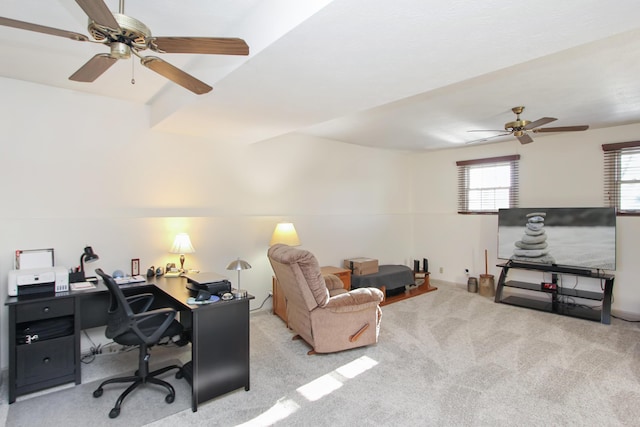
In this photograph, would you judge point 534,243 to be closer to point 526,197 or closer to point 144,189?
point 526,197

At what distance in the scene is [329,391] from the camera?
2641 millimetres

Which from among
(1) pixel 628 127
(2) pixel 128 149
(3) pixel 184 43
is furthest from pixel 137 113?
(1) pixel 628 127

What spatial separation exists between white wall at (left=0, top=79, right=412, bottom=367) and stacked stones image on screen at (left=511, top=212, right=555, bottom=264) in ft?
8.88

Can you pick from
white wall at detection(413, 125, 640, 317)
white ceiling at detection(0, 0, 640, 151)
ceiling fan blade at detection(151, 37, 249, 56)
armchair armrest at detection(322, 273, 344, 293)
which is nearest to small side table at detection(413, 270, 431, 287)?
white wall at detection(413, 125, 640, 317)

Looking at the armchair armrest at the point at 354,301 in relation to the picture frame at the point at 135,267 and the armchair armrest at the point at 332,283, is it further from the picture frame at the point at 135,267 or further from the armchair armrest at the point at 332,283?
the picture frame at the point at 135,267

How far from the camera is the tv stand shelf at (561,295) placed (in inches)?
165

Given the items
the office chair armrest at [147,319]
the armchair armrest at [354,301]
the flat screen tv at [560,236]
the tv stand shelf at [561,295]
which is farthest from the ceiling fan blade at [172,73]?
the tv stand shelf at [561,295]

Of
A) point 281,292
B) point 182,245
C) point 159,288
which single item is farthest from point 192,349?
point 281,292

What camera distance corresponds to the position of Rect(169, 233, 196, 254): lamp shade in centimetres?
353

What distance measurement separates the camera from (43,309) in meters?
2.58

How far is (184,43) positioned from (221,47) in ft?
0.56

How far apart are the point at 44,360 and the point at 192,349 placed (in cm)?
128

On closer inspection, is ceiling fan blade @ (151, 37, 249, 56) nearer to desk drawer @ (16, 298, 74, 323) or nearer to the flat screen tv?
desk drawer @ (16, 298, 74, 323)

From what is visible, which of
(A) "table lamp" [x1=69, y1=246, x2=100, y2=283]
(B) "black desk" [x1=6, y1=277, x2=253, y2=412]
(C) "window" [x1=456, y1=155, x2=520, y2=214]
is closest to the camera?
(B) "black desk" [x1=6, y1=277, x2=253, y2=412]
